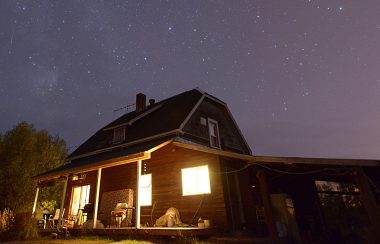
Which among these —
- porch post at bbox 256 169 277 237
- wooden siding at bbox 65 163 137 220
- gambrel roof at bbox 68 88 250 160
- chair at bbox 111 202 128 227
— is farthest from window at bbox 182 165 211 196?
wooden siding at bbox 65 163 137 220

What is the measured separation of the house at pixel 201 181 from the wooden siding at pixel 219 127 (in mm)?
101

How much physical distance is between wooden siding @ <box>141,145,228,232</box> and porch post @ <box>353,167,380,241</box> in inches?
190

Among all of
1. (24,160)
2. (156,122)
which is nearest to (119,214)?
(156,122)

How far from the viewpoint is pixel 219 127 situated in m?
17.2

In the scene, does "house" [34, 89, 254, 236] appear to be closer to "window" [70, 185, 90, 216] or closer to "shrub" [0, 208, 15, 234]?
"window" [70, 185, 90, 216]

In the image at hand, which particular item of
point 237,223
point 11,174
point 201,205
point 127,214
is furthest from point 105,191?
point 11,174

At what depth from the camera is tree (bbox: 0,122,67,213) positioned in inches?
939

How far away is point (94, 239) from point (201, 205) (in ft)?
15.4

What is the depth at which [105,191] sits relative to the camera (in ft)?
47.5

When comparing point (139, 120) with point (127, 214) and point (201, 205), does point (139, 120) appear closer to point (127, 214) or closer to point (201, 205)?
point (127, 214)

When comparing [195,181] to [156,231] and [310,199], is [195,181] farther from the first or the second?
[310,199]

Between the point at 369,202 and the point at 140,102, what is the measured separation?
17867 mm

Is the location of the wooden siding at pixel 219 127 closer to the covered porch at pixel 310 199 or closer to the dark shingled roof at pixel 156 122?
the dark shingled roof at pixel 156 122

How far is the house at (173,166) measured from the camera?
408 inches
